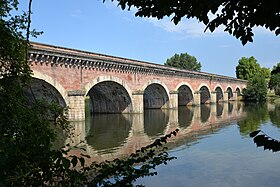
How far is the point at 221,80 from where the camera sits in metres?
62.8

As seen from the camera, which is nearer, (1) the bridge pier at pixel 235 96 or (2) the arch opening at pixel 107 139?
(2) the arch opening at pixel 107 139

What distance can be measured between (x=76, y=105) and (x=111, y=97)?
32.8ft

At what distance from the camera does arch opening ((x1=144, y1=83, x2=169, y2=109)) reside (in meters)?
41.6

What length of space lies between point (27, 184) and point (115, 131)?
1730 cm

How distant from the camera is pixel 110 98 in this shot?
1393 inches

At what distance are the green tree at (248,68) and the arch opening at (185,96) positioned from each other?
3772 centimetres

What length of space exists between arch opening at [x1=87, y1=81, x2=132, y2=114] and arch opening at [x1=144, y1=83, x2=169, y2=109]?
23.9ft

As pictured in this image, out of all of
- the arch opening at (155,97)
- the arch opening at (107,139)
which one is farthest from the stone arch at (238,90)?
the arch opening at (107,139)

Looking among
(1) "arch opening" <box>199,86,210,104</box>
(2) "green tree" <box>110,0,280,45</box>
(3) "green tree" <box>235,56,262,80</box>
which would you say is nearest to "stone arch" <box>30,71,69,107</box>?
(2) "green tree" <box>110,0,280,45</box>

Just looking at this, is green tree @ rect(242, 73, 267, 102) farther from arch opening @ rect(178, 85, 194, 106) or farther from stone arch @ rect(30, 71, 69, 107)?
stone arch @ rect(30, 71, 69, 107)

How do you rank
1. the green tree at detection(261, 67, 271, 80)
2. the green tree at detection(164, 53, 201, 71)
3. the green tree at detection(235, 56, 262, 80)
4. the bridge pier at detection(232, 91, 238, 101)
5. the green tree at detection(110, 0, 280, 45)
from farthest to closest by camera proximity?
the green tree at detection(164, 53, 201, 71)
the green tree at detection(261, 67, 271, 80)
the green tree at detection(235, 56, 262, 80)
the bridge pier at detection(232, 91, 238, 101)
the green tree at detection(110, 0, 280, 45)

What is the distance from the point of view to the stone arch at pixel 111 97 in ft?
104

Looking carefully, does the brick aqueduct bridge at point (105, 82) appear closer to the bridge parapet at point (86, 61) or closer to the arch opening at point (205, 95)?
the bridge parapet at point (86, 61)

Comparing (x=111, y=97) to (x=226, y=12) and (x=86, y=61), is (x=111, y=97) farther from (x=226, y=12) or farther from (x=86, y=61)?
(x=226, y=12)
